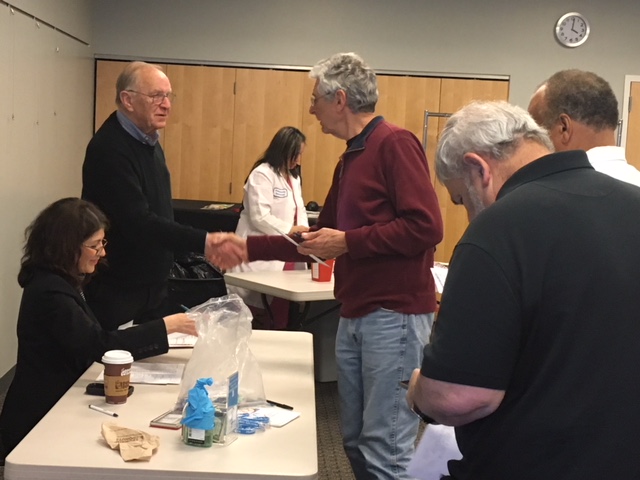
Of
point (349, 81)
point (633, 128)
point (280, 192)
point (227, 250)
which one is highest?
point (633, 128)

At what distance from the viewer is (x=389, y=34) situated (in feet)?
22.1

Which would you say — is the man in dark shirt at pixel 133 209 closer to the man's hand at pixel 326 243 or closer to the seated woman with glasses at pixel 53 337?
the man's hand at pixel 326 243

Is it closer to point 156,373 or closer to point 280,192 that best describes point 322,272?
point 280,192

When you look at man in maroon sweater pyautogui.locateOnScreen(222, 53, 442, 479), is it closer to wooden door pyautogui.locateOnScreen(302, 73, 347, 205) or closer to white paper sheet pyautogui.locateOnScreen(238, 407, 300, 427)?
white paper sheet pyautogui.locateOnScreen(238, 407, 300, 427)

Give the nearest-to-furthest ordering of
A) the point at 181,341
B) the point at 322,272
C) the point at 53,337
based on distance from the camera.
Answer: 1. the point at 53,337
2. the point at 181,341
3. the point at 322,272

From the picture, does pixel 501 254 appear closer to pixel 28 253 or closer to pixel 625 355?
pixel 625 355

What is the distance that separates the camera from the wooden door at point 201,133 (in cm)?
670

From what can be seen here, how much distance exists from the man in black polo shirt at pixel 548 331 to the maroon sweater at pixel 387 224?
0.93 meters

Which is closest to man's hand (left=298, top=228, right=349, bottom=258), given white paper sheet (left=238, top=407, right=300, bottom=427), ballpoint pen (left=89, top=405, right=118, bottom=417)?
white paper sheet (left=238, top=407, right=300, bottom=427)

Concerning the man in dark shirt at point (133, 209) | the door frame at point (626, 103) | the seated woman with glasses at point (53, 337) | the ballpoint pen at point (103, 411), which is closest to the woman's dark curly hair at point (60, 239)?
the seated woman with glasses at point (53, 337)

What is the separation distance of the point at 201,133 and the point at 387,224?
4736mm

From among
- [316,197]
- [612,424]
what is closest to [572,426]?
[612,424]

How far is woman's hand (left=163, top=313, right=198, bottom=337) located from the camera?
2.32 metres

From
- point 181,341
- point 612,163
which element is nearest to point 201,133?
point 181,341
